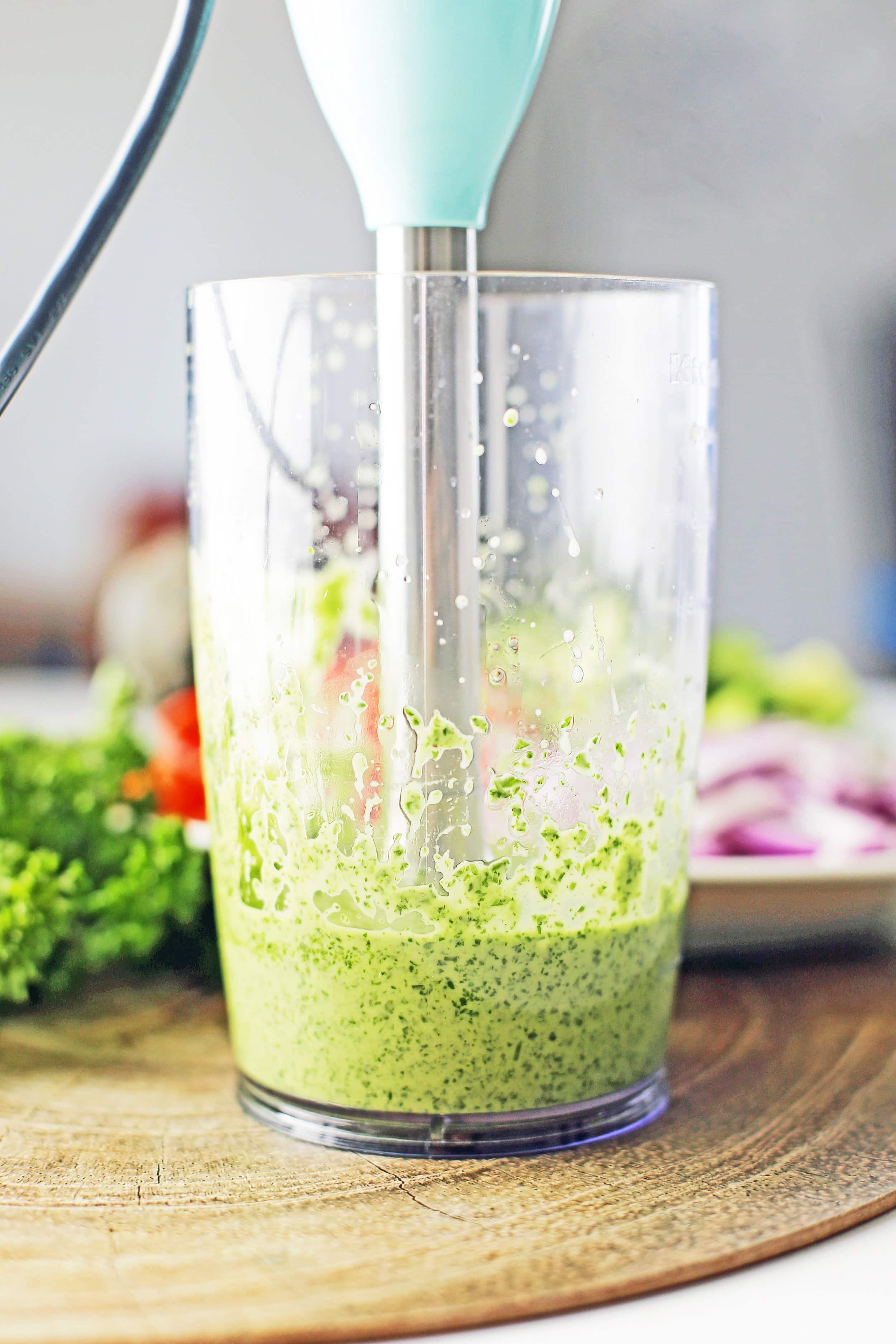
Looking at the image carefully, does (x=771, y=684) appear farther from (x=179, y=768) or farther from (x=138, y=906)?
(x=138, y=906)

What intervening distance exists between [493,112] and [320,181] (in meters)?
1.88

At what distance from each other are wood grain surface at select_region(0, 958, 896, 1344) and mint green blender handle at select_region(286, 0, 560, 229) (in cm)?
30

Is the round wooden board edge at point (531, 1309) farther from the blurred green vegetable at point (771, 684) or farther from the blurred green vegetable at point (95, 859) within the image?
the blurred green vegetable at point (771, 684)

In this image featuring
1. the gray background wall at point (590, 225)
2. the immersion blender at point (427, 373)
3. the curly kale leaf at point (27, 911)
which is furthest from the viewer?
the gray background wall at point (590, 225)

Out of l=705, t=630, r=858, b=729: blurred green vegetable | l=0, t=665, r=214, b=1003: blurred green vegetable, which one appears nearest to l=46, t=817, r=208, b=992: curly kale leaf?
l=0, t=665, r=214, b=1003: blurred green vegetable

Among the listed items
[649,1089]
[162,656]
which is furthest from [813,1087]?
[162,656]

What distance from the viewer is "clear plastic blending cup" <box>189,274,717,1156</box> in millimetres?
434

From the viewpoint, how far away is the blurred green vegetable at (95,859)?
1.94 feet

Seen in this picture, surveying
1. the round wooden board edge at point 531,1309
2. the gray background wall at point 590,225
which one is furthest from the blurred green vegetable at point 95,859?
the gray background wall at point 590,225

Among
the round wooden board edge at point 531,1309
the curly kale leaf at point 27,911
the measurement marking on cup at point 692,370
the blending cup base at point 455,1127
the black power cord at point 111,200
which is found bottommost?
the blending cup base at point 455,1127

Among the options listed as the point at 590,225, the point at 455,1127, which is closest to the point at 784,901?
the point at 455,1127

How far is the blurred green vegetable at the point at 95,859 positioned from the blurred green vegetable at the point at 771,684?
1.75 feet

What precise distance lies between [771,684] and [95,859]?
650mm

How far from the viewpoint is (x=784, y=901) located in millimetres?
652
